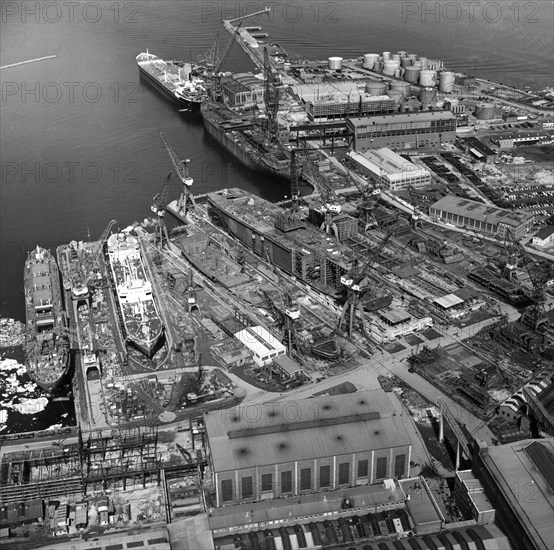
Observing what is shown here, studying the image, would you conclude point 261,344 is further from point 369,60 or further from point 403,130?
point 369,60

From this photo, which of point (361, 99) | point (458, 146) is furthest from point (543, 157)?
point (361, 99)

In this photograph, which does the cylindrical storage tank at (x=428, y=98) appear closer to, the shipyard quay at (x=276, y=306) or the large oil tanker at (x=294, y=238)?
the shipyard quay at (x=276, y=306)

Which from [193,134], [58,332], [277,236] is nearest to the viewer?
[58,332]

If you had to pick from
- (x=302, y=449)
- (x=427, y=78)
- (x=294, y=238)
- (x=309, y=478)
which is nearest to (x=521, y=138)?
(x=427, y=78)

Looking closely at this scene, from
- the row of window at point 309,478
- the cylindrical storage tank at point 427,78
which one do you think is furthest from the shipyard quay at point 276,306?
the cylindrical storage tank at point 427,78

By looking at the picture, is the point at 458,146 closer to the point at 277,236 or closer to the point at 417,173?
the point at 417,173

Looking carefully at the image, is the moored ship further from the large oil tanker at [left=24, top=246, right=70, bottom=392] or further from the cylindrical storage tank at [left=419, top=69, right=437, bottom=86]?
the large oil tanker at [left=24, top=246, right=70, bottom=392]
